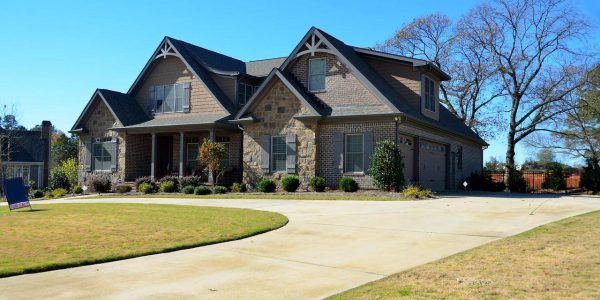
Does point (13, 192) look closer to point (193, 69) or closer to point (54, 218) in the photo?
point (54, 218)

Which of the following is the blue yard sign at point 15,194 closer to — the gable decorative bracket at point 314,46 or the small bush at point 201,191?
the small bush at point 201,191

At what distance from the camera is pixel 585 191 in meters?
30.1

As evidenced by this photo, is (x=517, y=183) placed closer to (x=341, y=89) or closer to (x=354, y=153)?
(x=354, y=153)

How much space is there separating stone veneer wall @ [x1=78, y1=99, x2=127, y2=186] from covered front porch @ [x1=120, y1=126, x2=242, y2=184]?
326 millimetres

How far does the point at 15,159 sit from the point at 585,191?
42.1 meters

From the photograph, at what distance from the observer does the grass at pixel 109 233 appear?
725cm

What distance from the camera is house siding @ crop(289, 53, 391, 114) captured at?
22406 millimetres

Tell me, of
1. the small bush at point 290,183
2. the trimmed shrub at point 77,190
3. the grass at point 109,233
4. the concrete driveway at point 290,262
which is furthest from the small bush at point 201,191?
the concrete driveway at point 290,262

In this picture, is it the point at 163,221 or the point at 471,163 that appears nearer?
the point at 163,221

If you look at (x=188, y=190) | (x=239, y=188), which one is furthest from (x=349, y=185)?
(x=188, y=190)

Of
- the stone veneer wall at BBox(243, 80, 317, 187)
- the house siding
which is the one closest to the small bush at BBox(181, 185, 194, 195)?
the stone veneer wall at BBox(243, 80, 317, 187)

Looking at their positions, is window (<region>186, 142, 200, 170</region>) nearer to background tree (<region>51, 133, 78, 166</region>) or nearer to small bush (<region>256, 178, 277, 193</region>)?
small bush (<region>256, 178, 277, 193</region>)

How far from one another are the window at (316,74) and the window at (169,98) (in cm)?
816

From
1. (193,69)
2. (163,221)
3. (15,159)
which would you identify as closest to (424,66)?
(193,69)
